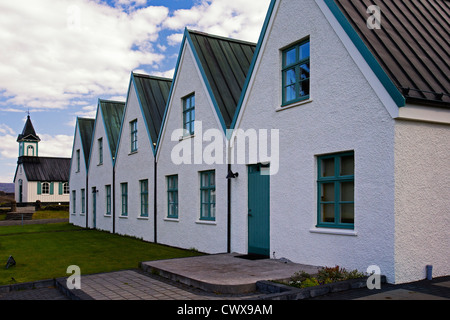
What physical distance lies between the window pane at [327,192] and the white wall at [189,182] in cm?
410

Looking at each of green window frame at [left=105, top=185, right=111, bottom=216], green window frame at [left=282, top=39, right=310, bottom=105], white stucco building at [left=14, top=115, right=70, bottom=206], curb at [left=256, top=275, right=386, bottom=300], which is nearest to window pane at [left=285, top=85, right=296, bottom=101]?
green window frame at [left=282, top=39, right=310, bottom=105]

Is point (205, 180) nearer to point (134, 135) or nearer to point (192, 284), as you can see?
point (192, 284)

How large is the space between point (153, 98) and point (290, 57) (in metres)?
11.1

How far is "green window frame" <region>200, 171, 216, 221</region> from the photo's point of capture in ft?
46.9

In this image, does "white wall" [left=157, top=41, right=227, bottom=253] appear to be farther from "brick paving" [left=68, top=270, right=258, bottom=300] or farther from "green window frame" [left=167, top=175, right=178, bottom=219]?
"brick paving" [left=68, top=270, right=258, bottom=300]

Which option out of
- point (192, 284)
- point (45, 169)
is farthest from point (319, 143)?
point (45, 169)

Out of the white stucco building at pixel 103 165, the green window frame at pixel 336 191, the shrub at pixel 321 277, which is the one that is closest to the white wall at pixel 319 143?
the green window frame at pixel 336 191

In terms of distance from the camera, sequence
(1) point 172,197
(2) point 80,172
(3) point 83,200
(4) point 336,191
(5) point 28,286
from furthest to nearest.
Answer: (2) point 80,172, (3) point 83,200, (1) point 172,197, (4) point 336,191, (5) point 28,286

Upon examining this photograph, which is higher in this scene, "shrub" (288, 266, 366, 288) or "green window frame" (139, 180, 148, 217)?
"green window frame" (139, 180, 148, 217)

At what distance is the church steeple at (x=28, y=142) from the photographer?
69.8 meters

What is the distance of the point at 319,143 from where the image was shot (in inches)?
385

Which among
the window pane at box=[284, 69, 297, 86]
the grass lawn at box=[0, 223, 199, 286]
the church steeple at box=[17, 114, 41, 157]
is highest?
the church steeple at box=[17, 114, 41, 157]

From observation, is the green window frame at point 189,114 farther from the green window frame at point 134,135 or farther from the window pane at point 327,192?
the window pane at point 327,192

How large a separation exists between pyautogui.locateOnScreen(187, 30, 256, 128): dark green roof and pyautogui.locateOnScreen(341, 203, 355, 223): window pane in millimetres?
5173
